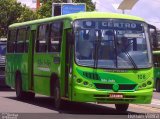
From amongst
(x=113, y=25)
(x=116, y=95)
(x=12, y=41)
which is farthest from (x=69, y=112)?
(x=12, y=41)

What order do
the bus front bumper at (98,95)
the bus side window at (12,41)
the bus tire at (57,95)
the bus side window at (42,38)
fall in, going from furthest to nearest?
the bus side window at (12,41) < the bus side window at (42,38) < the bus tire at (57,95) < the bus front bumper at (98,95)

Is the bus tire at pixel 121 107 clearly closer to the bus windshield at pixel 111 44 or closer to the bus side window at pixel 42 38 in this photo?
the bus windshield at pixel 111 44

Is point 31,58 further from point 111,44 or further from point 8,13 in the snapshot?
point 8,13

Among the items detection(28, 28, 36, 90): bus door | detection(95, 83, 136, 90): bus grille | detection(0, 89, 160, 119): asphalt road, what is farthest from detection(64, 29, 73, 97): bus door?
detection(28, 28, 36, 90): bus door

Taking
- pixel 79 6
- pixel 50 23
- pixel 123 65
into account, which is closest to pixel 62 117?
pixel 123 65

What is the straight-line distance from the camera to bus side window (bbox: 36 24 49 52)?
2023 centimetres

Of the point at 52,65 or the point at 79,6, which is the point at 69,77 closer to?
the point at 52,65

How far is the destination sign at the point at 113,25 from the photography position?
1761cm

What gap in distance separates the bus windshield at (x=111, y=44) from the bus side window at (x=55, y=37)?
4.35 feet

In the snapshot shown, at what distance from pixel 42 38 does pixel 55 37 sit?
1.51 metres

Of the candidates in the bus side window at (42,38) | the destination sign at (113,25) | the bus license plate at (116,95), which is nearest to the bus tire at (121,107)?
the bus license plate at (116,95)

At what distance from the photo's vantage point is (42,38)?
67.7 ft

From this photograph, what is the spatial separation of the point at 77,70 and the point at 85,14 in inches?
73.5

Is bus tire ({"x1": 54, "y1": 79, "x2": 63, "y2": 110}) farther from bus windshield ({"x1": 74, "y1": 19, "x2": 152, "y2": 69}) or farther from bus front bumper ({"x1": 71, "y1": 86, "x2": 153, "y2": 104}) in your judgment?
bus windshield ({"x1": 74, "y1": 19, "x2": 152, "y2": 69})
